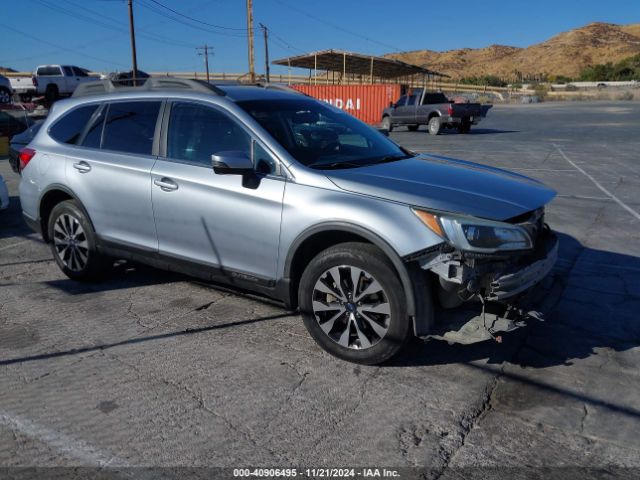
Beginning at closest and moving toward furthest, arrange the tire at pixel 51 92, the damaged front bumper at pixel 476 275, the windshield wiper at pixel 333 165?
1. the damaged front bumper at pixel 476 275
2. the windshield wiper at pixel 333 165
3. the tire at pixel 51 92

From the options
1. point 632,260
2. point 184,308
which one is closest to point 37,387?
point 184,308

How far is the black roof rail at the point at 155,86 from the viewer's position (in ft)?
14.9

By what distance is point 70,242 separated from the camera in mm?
5316

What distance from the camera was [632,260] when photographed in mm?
5809

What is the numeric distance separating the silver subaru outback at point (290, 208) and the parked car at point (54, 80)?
3043 centimetres

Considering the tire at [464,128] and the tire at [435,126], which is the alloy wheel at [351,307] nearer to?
the tire at [435,126]

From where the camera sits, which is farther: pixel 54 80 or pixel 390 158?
pixel 54 80

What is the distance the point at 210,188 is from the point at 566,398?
2.76m

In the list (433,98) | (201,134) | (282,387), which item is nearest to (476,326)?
(282,387)

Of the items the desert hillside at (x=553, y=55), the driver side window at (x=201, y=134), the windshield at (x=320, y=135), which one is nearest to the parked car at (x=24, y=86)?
the driver side window at (x=201, y=134)

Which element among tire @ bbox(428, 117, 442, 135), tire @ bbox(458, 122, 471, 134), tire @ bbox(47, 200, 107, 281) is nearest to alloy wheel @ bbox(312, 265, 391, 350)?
tire @ bbox(47, 200, 107, 281)

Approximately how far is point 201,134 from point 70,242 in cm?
189

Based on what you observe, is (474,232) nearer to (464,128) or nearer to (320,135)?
(320,135)

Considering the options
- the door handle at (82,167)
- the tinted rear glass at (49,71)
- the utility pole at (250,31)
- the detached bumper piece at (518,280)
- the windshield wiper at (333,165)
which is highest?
the utility pole at (250,31)
